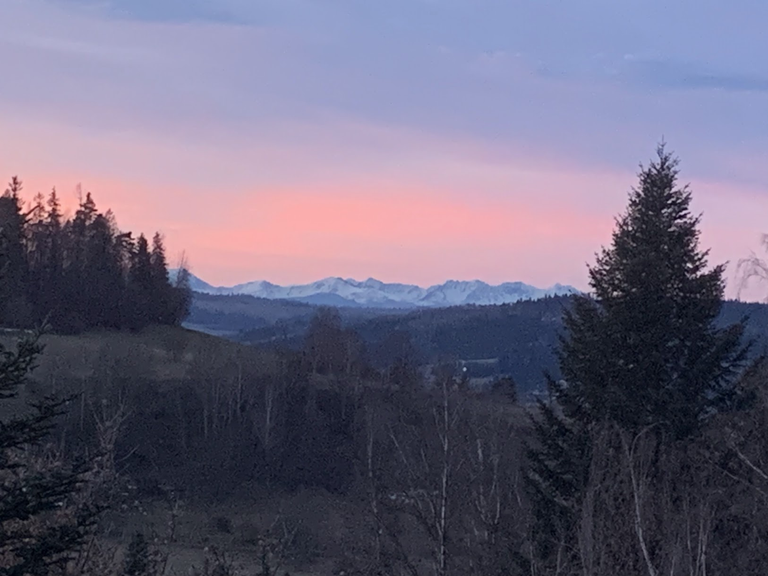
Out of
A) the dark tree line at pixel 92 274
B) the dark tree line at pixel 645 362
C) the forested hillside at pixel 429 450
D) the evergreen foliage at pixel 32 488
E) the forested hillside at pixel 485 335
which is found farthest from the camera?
the forested hillside at pixel 485 335

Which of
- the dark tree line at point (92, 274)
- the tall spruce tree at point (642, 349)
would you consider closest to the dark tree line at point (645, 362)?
the tall spruce tree at point (642, 349)

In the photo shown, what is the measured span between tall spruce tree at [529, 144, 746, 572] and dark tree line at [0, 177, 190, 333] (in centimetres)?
4441

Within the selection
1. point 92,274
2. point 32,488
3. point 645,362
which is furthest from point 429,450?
point 92,274

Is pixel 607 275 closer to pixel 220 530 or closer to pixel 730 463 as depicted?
pixel 730 463

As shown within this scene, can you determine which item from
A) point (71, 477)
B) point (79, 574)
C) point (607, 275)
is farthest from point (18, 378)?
point (607, 275)

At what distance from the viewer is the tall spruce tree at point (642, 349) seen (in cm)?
1998

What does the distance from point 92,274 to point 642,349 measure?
51.3m

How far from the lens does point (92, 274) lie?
6469 cm

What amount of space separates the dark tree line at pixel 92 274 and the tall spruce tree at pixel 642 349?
44409 millimetres

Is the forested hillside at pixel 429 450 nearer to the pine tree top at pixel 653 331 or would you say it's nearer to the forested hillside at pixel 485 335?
the pine tree top at pixel 653 331

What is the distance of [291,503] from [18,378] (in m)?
40.5

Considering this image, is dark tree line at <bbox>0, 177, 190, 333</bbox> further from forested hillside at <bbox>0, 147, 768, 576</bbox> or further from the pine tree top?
the pine tree top

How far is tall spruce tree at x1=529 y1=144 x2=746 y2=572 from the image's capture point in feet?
65.6

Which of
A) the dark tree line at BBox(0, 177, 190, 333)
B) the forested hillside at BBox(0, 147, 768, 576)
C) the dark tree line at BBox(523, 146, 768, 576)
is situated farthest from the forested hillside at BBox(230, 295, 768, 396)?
the dark tree line at BBox(523, 146, 768, 576)
